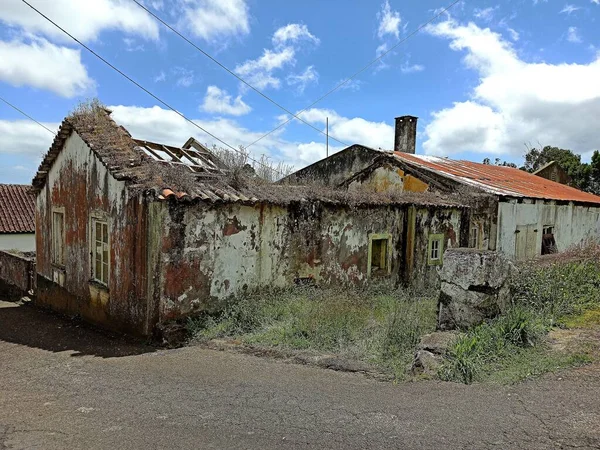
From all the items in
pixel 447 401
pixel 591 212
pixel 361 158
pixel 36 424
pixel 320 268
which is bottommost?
pixel 36 424

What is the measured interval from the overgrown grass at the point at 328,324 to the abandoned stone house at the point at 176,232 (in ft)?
1.56

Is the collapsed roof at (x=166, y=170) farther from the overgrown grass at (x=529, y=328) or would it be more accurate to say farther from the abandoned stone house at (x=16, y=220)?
the abandoned stone house at (x=16, y=220)

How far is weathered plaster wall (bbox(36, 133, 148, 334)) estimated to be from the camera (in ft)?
24.0

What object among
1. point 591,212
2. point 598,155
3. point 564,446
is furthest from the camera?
point 598,155

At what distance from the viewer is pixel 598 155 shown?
32438mm

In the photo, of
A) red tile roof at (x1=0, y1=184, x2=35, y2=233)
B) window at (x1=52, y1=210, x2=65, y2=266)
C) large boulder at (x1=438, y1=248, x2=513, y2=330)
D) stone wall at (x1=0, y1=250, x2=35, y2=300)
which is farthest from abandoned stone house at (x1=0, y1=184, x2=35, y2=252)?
large boulder at (x1=438, y1=248, x2=513, y2=330)

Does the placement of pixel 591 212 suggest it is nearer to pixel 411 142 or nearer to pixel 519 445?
pixel 411 142

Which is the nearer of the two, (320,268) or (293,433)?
(293,433)

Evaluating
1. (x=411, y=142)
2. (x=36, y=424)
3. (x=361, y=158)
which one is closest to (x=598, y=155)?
(x=411, y=142)

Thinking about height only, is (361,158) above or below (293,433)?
above

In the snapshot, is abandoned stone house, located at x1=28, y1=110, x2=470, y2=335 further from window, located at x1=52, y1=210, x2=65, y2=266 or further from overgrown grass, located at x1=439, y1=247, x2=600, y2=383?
overgrown grass, located at x1=439, y1=247, x2=600, y2=383

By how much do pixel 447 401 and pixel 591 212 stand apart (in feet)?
65.7

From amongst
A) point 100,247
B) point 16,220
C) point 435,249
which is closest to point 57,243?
point 100,247

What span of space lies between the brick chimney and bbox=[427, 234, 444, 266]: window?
10.2 m
